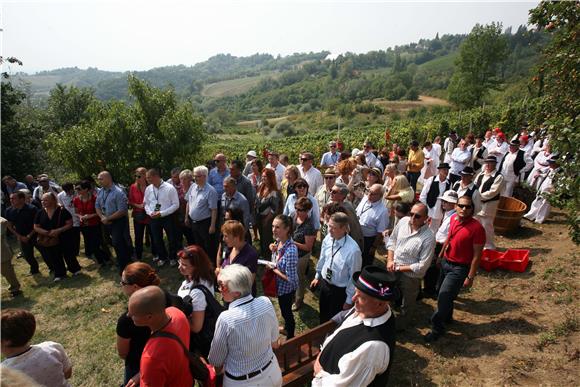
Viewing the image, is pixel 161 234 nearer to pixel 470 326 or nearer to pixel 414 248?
pixel 414 248

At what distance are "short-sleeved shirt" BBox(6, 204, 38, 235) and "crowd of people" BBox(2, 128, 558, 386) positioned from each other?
Result: 0.09 ft

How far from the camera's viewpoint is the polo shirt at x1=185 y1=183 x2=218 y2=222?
640 cm

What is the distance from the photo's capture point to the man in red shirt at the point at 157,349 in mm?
2377

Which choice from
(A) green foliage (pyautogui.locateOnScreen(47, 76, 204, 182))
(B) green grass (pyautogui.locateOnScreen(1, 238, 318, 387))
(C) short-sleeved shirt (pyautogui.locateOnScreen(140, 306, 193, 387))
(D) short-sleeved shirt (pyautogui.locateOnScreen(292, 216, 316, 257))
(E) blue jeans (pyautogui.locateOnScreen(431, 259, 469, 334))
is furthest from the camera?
(A) green foliage (pyautogui.locateOnScreen(47, 76, 204, 182))

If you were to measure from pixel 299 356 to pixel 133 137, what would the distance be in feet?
27.2

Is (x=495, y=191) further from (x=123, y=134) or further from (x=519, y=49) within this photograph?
(x=519, y=49)

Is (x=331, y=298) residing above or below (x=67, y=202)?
below

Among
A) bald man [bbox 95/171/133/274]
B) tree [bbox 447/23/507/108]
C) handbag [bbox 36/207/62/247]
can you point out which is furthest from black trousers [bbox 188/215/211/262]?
tree [bbox 447/23/507/108]

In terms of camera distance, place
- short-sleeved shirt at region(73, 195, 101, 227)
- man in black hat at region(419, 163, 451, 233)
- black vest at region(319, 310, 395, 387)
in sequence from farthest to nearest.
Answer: short-sleeved shirt at region(73, 195, 101, 227)
man in black hat at region(419, 163, 451, 233)
black vest at region(319, 310, 395, 387)

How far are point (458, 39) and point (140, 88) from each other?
22901 cm

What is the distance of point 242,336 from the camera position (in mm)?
2770

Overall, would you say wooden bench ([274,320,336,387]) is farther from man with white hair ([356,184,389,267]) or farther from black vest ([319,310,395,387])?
man with white hair ([356,184,389,267])

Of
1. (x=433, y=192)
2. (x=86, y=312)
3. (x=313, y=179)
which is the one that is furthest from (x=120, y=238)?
(x=433, y=192)

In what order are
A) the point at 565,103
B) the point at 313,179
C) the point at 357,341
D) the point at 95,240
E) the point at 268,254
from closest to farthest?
1. the point at 357,341
2. the point at 565,103
3. the point at 268,254
4. the point at 313,179
5. the point at 95,240
